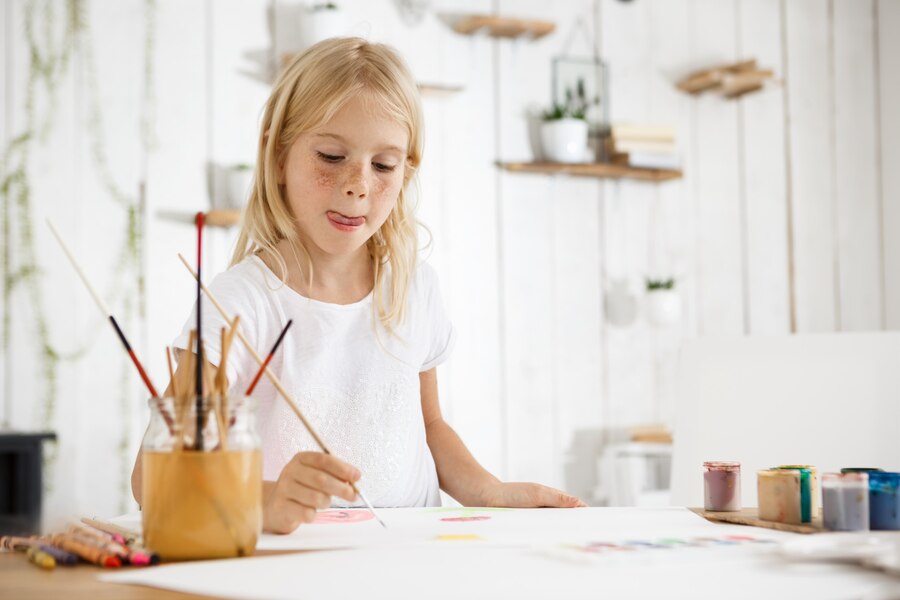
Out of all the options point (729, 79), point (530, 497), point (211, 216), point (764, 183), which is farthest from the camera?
point (764, 183)

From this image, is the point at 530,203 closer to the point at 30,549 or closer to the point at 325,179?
the point at 325,179

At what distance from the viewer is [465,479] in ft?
4.41

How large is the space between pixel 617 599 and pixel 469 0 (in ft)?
9.26

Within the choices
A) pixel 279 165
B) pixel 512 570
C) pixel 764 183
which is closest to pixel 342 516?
pixel 512 570

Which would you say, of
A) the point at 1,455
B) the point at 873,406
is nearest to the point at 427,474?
the point at 873,406

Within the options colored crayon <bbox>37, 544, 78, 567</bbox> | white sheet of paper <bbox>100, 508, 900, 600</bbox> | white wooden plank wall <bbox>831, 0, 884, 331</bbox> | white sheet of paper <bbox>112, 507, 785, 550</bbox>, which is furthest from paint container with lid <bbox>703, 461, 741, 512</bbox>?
white wooden plank wall <bbox>831, 0, 884, 331</bbox>

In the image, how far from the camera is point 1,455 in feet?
7.68

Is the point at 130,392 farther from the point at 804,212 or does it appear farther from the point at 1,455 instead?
the point at 804,212

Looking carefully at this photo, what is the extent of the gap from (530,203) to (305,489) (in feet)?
8.04

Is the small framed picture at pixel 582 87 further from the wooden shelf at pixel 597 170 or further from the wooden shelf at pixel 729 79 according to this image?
the wooden shelf at pixel 729 79

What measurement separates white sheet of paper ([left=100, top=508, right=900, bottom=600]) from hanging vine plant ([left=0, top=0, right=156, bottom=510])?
6.59ft

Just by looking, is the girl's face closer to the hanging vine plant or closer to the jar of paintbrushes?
the jar of paintbrushes

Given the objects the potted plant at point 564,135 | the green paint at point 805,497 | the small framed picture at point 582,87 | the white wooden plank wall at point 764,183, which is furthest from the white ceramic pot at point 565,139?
the green paint at point 805,497

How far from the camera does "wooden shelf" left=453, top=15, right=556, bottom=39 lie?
3031mm
